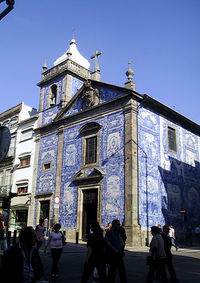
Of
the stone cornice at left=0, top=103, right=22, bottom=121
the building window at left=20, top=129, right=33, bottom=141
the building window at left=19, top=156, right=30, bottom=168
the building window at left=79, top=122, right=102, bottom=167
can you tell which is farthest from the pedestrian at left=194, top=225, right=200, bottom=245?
the stone cornice at left=0, top=103, right=22, bottom=121

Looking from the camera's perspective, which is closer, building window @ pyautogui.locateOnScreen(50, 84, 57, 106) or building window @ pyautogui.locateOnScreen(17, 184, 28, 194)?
building window @ pyautogui.locateOnScreen(17, 184, 28, 194)

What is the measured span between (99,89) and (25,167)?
940 cm

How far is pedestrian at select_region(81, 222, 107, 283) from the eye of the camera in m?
5.35

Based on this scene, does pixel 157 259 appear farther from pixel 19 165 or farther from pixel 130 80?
pixel 19 165

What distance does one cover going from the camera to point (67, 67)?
2434cm

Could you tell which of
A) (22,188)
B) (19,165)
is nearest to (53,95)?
(19,165)

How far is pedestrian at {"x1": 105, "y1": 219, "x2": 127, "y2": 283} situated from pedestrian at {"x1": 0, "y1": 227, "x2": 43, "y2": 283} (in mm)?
2779

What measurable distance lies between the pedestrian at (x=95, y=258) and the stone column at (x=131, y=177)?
417 inches

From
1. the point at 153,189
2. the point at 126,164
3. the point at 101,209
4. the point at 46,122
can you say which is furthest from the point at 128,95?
the point at 46,122

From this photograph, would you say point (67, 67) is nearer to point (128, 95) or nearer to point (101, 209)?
point (128, 95)

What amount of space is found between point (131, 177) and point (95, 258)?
37.5ft

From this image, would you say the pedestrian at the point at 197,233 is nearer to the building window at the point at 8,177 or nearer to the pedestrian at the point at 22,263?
the building window at the point at 8,177

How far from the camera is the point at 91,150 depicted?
19.8 metres

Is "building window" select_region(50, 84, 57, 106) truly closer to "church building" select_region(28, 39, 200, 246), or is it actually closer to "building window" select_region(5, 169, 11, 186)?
"church building" select_region(28, 39, 200, 246)
